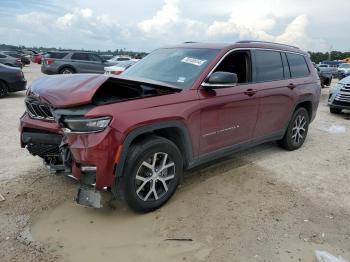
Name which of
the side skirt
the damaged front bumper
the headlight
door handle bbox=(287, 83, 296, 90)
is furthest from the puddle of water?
door handle bbox=(287, 83, 296, 90)

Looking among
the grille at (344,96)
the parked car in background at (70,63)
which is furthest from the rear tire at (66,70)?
the grille at (344,96)

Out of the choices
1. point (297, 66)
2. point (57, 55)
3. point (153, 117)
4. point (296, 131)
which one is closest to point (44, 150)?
point (153, 117)

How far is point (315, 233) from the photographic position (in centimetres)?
354

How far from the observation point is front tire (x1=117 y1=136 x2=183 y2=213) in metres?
3.51

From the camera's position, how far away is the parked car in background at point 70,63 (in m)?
19.2

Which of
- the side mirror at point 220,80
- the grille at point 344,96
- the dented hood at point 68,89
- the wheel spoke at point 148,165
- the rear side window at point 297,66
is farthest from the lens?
the grille at point 344,96

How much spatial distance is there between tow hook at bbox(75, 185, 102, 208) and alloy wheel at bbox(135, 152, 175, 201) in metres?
0.42

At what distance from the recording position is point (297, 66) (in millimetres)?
6172

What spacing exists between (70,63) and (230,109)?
54.8ft

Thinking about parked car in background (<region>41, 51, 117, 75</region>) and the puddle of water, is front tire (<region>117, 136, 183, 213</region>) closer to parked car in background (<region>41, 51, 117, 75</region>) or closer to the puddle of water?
the puddle of water

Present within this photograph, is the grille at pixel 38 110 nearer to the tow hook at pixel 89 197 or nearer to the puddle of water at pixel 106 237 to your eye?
the tow hook at pixel 89 197

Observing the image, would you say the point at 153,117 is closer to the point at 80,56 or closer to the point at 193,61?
the point at 193,61

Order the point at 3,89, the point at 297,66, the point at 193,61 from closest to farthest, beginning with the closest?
the point at 193,61 < the point at 297,66 < the point at 3,89

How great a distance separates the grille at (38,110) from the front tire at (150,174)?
100cm
